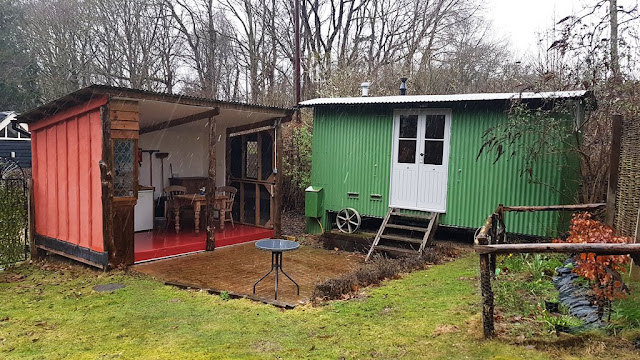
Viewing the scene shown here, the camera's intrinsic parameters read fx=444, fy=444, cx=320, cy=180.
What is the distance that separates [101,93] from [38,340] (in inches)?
130

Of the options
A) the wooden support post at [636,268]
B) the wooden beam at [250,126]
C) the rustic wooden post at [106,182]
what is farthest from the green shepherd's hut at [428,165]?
the rustic wooden post at [106,182]

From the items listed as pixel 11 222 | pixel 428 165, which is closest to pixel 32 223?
pixel 11 222

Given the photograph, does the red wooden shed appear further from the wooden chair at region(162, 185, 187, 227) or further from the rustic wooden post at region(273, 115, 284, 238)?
the wooden chair at region(162, 185, 187, 227)

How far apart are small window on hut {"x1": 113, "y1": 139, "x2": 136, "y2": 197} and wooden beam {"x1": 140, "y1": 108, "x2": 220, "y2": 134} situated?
1.64 metres

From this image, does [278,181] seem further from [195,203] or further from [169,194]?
[169,194]

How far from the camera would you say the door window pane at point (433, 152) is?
8062 millimetres

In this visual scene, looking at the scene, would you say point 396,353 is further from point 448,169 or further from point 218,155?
point 218,155

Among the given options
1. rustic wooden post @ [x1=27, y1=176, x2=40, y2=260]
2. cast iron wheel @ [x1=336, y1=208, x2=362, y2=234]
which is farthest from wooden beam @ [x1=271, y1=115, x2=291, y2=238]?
rustic wooden post @ [x1=27, y1=176, x2=40, y2=260]

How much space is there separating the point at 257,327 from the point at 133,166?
363cm

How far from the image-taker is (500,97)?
712cm

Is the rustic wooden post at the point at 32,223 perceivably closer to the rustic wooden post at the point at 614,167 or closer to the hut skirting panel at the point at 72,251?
the hut skirting panel at the point at 72,251

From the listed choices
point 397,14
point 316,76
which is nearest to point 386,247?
point 316,76

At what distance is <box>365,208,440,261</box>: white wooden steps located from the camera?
25.2 feet

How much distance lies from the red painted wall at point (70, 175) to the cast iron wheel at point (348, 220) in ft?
14.5
